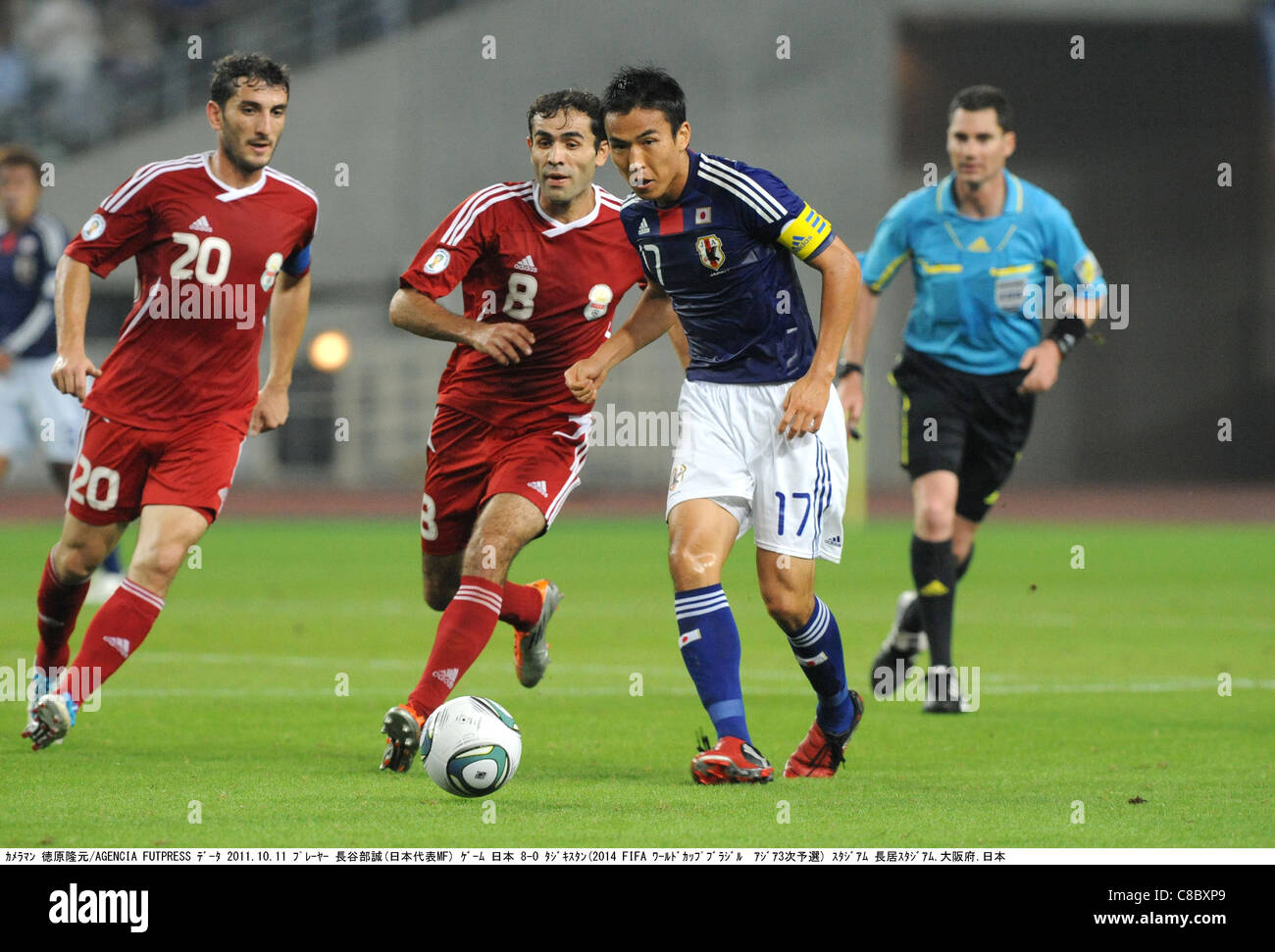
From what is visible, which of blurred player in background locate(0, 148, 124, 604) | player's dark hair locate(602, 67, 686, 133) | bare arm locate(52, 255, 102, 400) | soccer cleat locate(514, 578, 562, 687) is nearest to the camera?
player's dark hair locate(602, 67, 686, 133)

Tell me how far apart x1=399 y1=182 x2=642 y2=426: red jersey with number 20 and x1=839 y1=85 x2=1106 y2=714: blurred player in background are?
189 cm

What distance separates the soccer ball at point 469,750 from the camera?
5641mm

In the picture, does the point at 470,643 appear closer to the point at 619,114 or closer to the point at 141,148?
the point at 619,114

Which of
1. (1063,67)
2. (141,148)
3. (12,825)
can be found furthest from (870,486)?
(12,825)

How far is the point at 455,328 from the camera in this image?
6.62 m

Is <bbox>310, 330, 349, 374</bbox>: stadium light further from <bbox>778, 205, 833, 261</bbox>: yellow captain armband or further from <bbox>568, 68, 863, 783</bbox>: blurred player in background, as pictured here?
<bbox>778, 205, 833, 261</bbox>: yellow captain armband

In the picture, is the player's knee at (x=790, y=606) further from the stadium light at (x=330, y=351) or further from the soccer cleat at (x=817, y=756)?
the stadium light at (x=330, y=351)

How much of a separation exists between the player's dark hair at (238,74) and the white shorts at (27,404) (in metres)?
5.77

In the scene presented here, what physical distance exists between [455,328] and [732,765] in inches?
71.9

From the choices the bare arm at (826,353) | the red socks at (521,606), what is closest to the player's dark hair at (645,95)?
the bare arm at (826,353)

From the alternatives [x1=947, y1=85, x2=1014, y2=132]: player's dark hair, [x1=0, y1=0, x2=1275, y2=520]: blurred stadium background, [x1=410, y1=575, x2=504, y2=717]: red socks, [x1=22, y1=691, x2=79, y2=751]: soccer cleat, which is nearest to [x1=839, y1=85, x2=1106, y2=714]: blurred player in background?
[x1=947, y1=85, x2=1014, y2=132]: player's dark hair

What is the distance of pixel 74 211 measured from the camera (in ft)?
95.0

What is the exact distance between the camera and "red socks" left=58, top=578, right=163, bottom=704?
21.4 ft

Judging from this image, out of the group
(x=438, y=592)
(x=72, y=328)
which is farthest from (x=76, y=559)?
(x=438, y=592)
